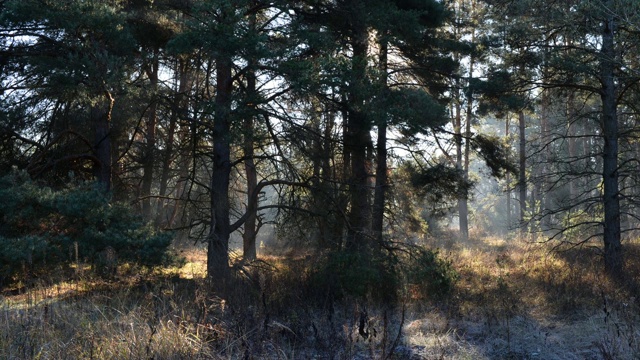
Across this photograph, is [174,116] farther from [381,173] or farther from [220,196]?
[381,173]

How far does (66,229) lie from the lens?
9.80 m

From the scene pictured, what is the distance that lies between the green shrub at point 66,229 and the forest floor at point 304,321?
0.46 metres

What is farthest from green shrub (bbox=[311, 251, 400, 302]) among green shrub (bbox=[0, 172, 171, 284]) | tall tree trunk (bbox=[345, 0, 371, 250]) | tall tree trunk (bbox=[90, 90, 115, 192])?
tall tree trunk (bbox=[90, 90, 115, 192])

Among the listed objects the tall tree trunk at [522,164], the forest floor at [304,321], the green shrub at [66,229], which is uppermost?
the tall tree trunk at [522,164]

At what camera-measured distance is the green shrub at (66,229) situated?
30.1 ft

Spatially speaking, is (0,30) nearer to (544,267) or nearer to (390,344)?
(390,344)

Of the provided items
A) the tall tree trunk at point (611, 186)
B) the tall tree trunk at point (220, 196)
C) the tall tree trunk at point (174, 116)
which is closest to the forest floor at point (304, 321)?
the tall tree trunk at point (611, 186)

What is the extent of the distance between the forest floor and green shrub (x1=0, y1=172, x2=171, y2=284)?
462mm

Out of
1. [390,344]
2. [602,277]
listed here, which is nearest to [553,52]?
[602,277]

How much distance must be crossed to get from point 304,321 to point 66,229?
4831 mm

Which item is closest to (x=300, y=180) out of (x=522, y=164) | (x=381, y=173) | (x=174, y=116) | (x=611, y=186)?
(x=381, y=173)

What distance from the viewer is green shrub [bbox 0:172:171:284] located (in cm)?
917

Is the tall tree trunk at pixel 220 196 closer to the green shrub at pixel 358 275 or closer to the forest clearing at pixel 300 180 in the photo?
the forest clearing at pixel 300 180

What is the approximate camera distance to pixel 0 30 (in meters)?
11.3
